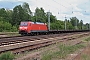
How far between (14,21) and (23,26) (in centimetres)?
5487

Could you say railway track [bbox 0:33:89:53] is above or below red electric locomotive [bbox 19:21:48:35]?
below

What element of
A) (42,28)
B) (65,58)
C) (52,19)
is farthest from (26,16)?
(65,58)

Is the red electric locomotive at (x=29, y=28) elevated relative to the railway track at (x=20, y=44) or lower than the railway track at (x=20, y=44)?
elevated

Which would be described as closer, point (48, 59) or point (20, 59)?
point (48, 59)

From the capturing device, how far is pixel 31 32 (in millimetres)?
40062

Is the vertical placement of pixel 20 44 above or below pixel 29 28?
below

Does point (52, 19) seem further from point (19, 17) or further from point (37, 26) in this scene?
point (37, 26)

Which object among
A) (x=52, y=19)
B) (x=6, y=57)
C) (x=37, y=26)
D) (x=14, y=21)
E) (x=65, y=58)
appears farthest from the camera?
(x=52, y=19)

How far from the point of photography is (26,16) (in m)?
102

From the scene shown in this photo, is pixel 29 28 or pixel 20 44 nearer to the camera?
pixel 20 44

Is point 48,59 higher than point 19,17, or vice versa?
point 19,17

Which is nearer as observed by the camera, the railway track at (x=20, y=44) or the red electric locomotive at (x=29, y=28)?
the railway track at (x=20, y=44)

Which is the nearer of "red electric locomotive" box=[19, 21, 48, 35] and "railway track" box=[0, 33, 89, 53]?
"railway track" box=[0, 33, 89, 53]

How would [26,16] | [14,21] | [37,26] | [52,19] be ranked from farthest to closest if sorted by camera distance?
1. [52,19]
2. [26,16]
3. [14,21]
4. [37,26]
